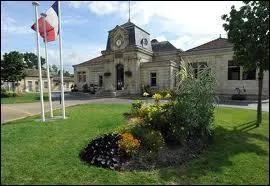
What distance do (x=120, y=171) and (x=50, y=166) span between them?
1521 millimetres

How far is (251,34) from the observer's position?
10.6 metres

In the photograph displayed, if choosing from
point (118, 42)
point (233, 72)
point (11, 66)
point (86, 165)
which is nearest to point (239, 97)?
point (233, 72)

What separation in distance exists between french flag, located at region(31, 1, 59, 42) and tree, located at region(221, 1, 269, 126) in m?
7.27

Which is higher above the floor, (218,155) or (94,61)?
(94,61)

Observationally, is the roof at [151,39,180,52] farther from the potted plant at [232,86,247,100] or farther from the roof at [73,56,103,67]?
the potted plant at [232,86,247,100]

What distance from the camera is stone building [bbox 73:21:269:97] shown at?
1064 inches

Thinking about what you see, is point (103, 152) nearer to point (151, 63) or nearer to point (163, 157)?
point (163, 157)

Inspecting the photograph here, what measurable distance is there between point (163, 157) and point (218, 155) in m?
1.64

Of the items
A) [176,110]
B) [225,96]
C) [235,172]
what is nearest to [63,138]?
[176,110]

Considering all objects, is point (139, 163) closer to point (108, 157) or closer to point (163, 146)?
point (108, 157)

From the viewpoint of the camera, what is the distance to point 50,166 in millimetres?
5656

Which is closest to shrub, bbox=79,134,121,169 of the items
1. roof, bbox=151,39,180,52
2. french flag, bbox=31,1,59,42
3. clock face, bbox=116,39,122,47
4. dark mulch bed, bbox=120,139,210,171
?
dark mulch bed, bbox=120,139,210,171

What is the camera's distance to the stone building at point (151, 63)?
88.7 feet

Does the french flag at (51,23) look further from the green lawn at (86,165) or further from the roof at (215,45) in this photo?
the roof at (215,45)
